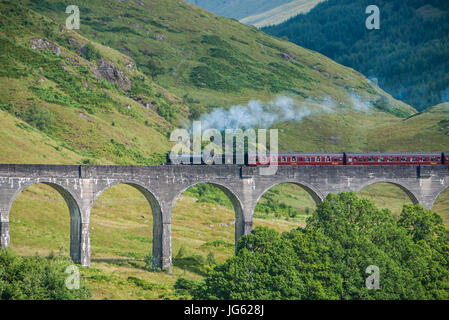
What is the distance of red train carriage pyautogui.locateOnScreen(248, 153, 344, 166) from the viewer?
2685 inches

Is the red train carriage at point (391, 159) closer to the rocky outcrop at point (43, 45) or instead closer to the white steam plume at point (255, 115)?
the white steam plume at point (255, 115)

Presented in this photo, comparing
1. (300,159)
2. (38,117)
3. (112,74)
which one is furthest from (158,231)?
(112,74)

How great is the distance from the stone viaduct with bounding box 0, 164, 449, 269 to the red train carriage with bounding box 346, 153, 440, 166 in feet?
6.47

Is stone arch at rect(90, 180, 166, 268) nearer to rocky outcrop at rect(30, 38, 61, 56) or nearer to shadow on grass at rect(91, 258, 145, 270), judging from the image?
shadow on grass at rect(91, 258, 145, 270)

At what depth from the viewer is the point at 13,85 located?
364 feet

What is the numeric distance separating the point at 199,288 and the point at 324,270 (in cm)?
1043

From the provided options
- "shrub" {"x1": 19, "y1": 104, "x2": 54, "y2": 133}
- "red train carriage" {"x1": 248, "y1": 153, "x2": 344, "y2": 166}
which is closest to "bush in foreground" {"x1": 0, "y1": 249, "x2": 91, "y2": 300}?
"red train carriage" {"x1": 248, "y1": 153, "x2": 344, "y2": 166}

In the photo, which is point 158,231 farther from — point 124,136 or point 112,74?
point 112,74

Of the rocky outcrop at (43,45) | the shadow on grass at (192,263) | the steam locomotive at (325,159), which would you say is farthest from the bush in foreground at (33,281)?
the rocky outcrop at (43,45)

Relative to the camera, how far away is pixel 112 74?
141 m

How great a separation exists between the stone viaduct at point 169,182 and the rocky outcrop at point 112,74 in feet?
263

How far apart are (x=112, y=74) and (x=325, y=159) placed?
80.9 meters

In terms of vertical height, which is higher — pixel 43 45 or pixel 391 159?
pixel 43 45
